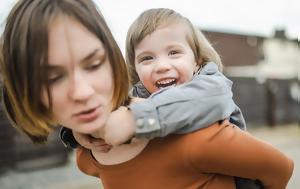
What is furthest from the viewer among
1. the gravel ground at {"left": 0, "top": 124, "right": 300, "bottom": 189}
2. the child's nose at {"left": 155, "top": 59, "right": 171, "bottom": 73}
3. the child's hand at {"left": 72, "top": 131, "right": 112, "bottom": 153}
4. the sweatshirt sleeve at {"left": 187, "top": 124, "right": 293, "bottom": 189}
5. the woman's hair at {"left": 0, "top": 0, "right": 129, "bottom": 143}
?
the gravel ground at {"left": 0, "top": 124, "right": 300, "bottom": 189}

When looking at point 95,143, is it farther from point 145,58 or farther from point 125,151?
point 145,58

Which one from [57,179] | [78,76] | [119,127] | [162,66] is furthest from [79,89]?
[57,179]

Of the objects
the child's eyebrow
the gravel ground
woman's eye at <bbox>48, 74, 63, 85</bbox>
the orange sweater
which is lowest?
the gravel ground

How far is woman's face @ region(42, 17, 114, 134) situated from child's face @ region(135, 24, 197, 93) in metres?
0.30

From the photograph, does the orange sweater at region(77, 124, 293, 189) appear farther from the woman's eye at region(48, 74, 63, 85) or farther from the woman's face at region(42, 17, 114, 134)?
the woman's eye at region(48, 74, 63, 85)

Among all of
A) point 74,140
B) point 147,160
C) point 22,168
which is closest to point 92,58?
point 147,160

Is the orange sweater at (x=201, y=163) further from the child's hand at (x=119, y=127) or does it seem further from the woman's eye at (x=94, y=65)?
the woman's eye at (x=94, y=65)

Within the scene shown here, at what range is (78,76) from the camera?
3.17ft

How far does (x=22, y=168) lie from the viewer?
7195 millimetres

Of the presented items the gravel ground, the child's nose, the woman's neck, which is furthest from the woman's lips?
the gravel ground

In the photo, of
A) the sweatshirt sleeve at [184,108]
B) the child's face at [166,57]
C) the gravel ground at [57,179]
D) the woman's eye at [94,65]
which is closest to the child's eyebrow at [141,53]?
the child's face at [166,57]

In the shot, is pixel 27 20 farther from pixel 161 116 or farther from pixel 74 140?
pixel 74 140

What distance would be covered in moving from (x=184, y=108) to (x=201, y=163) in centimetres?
14

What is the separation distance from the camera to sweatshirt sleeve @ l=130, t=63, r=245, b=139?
1.01 metres
